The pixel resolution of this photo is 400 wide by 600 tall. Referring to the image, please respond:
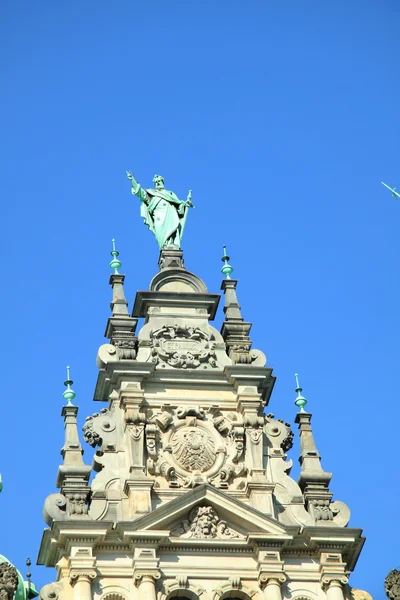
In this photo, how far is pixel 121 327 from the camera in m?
43.3

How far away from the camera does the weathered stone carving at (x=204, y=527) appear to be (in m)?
40.8

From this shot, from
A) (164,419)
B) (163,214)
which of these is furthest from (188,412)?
(163,214)

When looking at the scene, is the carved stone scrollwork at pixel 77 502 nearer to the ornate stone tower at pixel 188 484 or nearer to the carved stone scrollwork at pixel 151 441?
the ornate stone tower at pixel 188 484

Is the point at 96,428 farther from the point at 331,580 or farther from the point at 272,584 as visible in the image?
the point at 331,580

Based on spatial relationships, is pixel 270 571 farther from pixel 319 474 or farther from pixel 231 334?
pixel 231 334

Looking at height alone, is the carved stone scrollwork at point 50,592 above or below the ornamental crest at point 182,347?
below

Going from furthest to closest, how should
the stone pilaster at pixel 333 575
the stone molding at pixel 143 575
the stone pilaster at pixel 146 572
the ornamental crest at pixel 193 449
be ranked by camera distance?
the ornamental crest at pixel 193 449, the stone pilaster at pixel 333 575, the stone molding at pixel 143 575, the stone pilaster at pixel 146 572

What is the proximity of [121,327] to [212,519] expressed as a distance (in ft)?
15.1

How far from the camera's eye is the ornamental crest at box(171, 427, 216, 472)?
41.8m

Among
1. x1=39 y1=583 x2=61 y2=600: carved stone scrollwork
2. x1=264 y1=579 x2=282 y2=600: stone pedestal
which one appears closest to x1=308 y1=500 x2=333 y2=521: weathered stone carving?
x1=264 y1=579 x2=282 y2=600: stone pedestal

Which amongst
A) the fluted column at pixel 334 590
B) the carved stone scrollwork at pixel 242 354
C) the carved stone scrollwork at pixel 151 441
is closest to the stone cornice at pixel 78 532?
the carved stone scrollwork at pixel 151 441

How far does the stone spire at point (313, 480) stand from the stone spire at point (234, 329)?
1662mm

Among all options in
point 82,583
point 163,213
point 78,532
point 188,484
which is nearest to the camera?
point 82,583

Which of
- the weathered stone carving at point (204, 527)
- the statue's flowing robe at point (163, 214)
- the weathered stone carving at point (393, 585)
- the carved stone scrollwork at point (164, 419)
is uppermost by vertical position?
the statue's flowing robe at point (163, 214)
